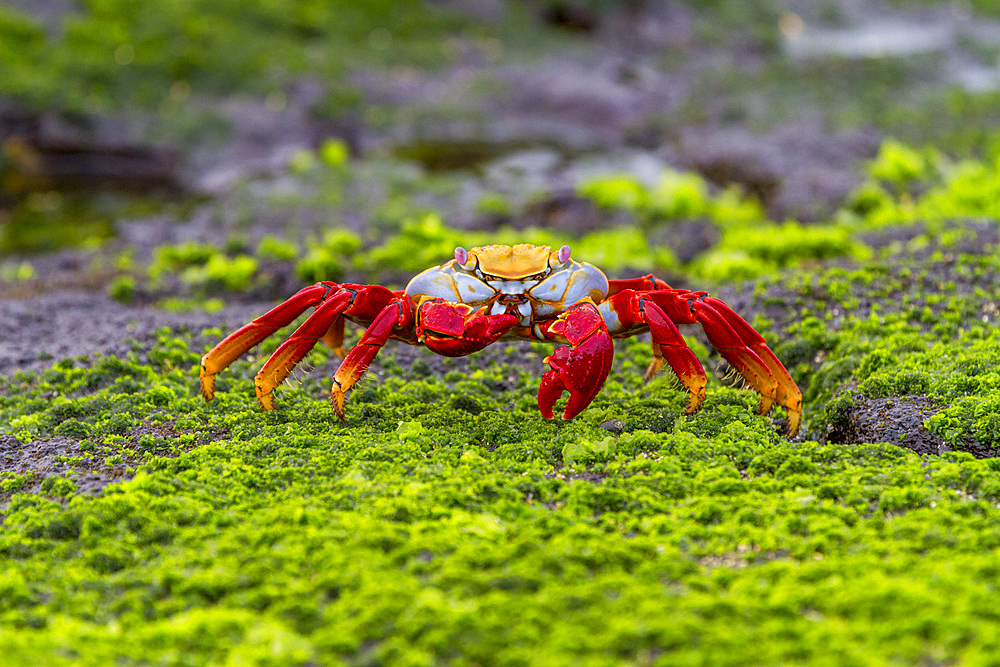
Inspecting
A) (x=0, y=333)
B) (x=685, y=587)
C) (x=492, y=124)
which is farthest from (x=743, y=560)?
(x=492, y=124)

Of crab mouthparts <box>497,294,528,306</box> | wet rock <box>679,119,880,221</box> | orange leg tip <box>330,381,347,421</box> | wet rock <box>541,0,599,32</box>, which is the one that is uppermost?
wet rock <box>541,0,599,32</box>

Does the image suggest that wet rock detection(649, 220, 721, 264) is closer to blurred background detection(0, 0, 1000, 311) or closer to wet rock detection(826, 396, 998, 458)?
blurred background detection(0, 0, 1000, 311)

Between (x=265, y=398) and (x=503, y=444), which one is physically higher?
(x=265, y=398)

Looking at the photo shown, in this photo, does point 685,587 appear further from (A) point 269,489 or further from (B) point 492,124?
(B) point 492,124

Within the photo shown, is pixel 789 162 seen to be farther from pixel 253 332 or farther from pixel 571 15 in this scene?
pixel 253 332

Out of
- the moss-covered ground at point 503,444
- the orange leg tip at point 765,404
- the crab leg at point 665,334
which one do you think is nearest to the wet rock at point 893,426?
the moss-covered ground at point 503,444

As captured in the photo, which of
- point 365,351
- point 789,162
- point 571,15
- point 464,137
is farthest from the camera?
point 571,15

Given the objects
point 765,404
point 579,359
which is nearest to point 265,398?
point 579,359

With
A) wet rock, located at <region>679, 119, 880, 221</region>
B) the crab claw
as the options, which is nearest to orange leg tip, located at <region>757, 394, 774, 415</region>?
the crab claw
